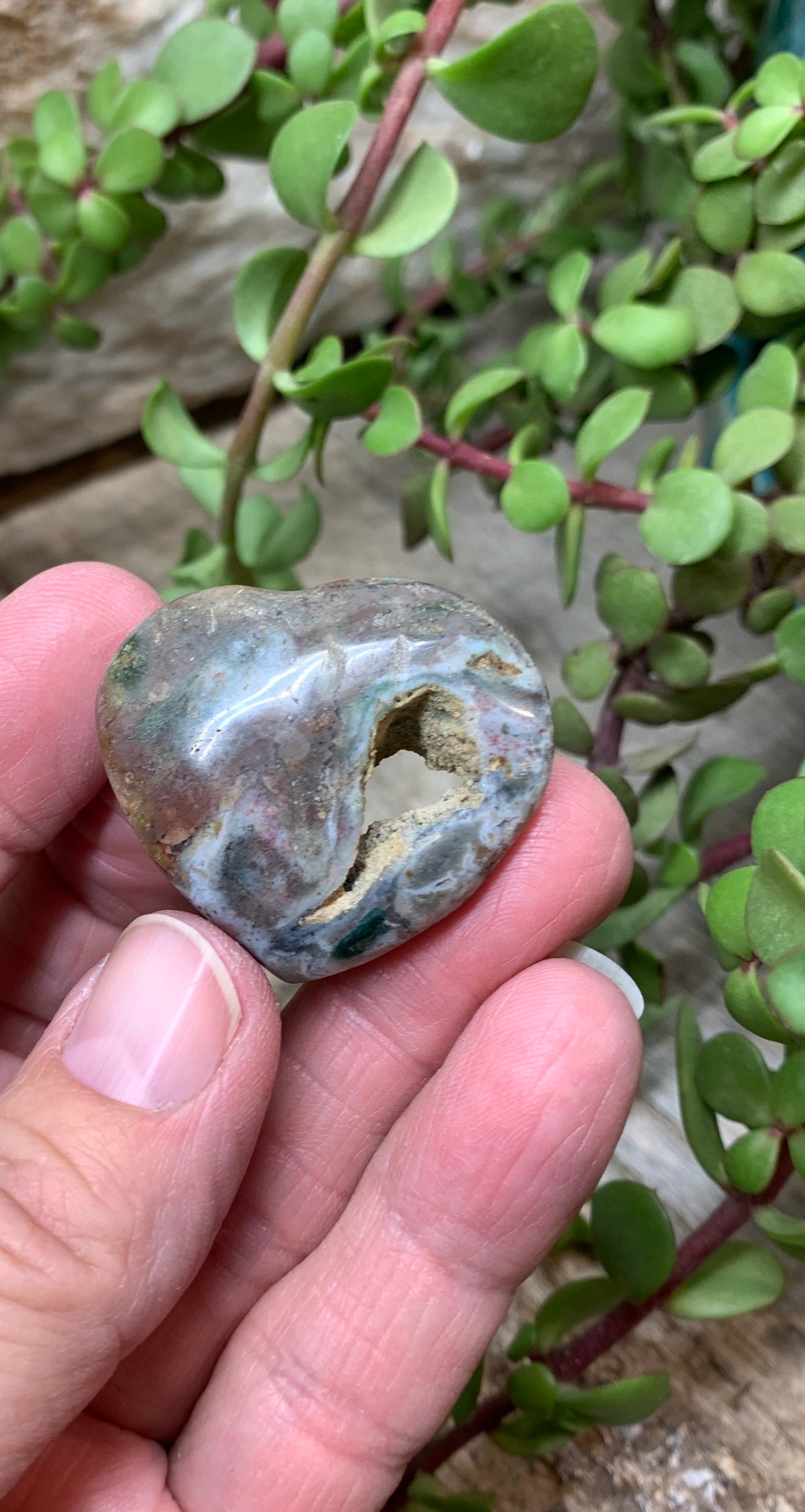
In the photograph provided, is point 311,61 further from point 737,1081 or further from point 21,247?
point 737,1081

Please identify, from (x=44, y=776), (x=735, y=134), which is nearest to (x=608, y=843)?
(x=44, y=776)

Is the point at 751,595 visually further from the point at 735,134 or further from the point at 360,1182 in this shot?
the point at 360,1182

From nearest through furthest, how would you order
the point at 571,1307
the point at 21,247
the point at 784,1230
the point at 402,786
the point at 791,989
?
the point at 791,989, the point at 784,1230, the point at 571,1307, the point at 21,247, the point at 402,786

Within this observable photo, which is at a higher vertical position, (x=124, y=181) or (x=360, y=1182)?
(x=124, y=181)

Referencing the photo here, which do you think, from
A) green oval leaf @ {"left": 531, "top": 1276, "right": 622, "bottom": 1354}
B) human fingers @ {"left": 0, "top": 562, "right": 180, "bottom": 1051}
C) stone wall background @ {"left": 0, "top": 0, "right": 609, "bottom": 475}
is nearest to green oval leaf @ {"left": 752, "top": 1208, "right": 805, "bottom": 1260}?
green oval leaf @ {"left": 531, "top": 1276, "right": 622, "bottom": 1354}

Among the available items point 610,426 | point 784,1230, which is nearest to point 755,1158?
point 784,1230

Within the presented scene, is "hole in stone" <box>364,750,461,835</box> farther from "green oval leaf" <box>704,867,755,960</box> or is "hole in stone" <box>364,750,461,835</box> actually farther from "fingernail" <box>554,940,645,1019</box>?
"green oval leaf" <box>704,867,755,960</box>
